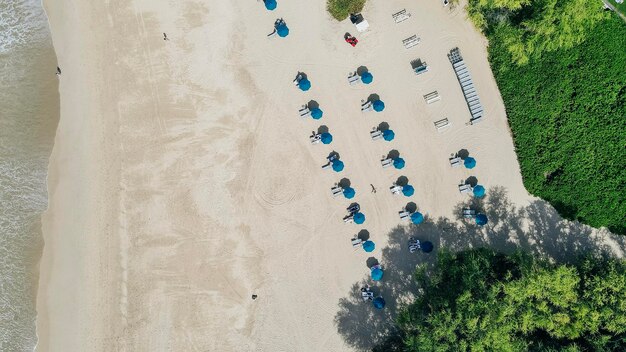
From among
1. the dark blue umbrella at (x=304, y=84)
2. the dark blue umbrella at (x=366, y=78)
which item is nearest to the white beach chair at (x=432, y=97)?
the dark blue umbrella at (x=366, y=78)

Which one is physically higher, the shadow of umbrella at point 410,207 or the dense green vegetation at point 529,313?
the shadow of umbrella at point 410,207

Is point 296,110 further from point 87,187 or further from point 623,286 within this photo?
point 623,286

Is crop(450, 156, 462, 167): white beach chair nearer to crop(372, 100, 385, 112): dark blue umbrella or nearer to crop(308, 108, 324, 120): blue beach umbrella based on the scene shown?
crop(372, 100, 385, 112): dark blue umbrella

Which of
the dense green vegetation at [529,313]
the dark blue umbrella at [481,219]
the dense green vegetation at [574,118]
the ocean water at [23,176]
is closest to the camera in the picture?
the dense green vegetation at [529,313]

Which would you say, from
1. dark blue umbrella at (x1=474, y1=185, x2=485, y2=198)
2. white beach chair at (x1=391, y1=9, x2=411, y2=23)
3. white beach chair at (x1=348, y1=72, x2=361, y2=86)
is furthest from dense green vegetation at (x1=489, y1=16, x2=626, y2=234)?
white beach chair at (x1=348, y1=72, x2=361, y2=86)

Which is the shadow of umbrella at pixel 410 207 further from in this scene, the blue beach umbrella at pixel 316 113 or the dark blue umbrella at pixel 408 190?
the blue beach umbrella at pixel 316 113

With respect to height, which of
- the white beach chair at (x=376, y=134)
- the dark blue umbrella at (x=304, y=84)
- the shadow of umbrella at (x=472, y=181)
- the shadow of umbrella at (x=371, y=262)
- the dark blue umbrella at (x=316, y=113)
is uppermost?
the dark blue umbrella at (x=304, y=84)
